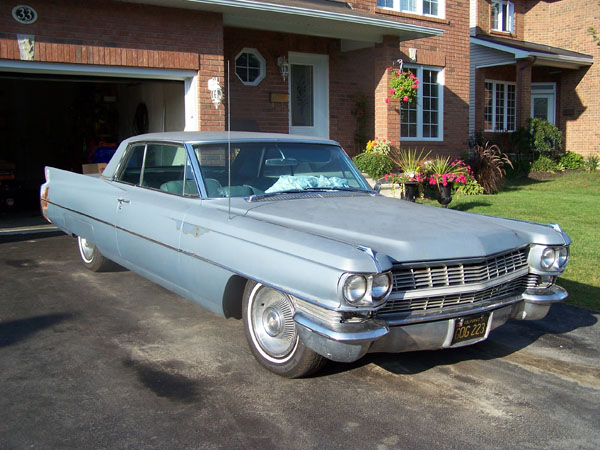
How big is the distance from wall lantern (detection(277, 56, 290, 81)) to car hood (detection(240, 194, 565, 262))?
27.6ft

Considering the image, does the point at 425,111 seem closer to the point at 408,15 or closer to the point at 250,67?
the point at 408,15

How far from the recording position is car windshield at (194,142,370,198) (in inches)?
186

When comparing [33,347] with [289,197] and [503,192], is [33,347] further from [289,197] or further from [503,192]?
[503,192]

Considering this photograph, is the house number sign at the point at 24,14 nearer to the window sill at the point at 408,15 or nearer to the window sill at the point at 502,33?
the window sill at the point at 408,15

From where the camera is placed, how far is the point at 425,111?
14.8m

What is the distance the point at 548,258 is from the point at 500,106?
16.8 metres

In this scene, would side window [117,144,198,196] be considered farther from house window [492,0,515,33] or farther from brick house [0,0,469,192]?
house window [492,0,515,33]

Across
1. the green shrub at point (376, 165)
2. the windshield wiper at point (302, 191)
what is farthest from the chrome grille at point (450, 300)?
the green shrub at point (376, 165)

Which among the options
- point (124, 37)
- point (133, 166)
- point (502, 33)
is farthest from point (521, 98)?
point (133, 166)

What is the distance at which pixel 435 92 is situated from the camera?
1497 cm

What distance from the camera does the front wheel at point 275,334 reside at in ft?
11.9

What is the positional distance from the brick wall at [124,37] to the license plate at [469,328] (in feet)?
23.6

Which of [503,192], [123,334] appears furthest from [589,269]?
[503,192]

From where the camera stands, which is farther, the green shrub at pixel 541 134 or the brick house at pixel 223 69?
the green shrub at pixel 541 134
